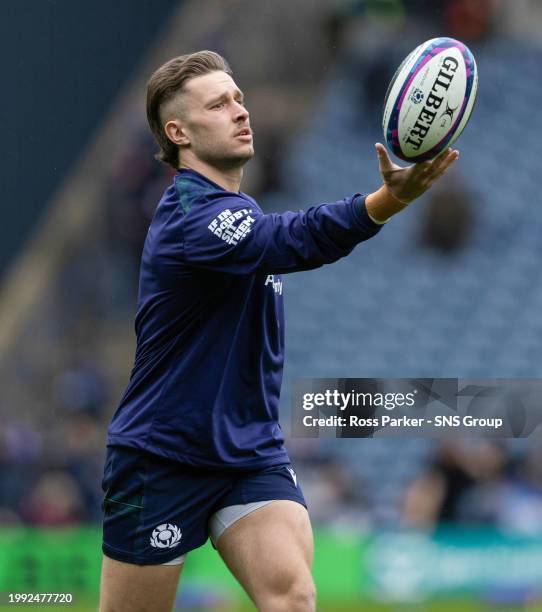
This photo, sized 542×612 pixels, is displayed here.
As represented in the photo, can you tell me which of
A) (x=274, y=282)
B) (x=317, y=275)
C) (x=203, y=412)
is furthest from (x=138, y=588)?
(x=317, y=275)

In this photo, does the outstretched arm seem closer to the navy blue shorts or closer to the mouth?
the mouth

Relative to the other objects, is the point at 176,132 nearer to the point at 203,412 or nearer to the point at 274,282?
the point at 274,282

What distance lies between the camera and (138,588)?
3.53 meters

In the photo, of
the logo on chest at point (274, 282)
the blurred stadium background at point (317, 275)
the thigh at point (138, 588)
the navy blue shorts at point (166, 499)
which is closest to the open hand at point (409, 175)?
the logo on chest at point (274, 282)

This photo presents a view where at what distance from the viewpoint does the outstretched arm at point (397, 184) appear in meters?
3.27

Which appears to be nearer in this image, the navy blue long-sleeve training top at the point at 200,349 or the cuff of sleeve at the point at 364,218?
the cuff of sleeve at the point at 364,218

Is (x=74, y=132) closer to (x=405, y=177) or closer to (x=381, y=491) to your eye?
(x=381, y=491)

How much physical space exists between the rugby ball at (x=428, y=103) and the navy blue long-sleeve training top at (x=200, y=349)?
0.42m

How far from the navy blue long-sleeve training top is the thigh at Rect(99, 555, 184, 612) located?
32 centimetres

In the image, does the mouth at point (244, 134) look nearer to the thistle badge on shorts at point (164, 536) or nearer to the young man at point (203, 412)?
the young man at point (203, 412)

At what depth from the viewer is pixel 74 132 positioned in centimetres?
634

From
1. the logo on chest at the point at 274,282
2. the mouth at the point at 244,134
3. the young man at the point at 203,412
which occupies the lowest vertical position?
the young man at the point at 203,412

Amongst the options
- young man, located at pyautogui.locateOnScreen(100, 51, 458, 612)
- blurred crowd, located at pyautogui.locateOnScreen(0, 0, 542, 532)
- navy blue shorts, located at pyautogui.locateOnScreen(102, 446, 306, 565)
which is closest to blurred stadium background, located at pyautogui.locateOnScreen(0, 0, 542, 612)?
blurred crowd, located at pyautogui.locateOnScreen(0, 0, 542, 532)

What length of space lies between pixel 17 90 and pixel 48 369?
181cm
